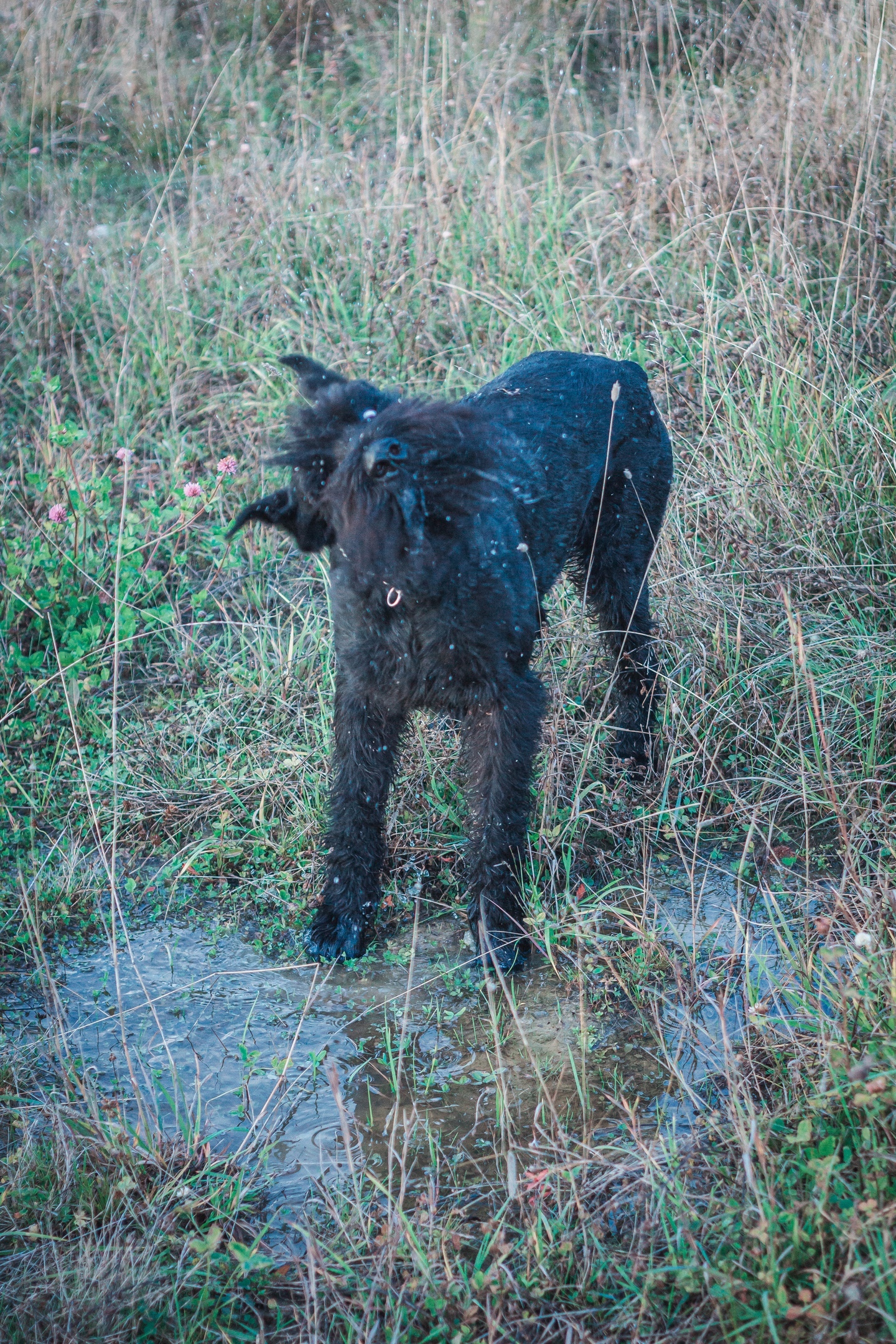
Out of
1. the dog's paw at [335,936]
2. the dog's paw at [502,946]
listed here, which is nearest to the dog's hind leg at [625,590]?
the dog's paw at [502,946]

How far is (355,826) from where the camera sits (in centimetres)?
302

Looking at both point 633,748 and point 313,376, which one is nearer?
point 313,376

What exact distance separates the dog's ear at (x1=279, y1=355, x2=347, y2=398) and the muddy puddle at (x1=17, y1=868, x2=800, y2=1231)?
4.43 feet

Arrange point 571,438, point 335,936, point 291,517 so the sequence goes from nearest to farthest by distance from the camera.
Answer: point 291,517
point 335,936
point 571,438

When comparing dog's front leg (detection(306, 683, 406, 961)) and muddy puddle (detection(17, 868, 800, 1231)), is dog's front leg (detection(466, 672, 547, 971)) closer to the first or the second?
muddy puddle (detection(17, 868, 800, 1231))

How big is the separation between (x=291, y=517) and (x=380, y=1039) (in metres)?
1.29

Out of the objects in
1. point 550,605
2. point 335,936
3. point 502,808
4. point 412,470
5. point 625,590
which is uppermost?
point 412,470

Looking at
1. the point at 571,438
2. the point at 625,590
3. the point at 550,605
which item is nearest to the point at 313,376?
the point at 571,438

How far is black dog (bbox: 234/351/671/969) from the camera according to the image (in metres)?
2.37

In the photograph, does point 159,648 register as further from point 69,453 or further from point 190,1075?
point 190,1075

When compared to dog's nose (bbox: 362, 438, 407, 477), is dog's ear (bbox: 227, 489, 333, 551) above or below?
below

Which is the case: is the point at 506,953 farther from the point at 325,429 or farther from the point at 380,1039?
the point at 325,429

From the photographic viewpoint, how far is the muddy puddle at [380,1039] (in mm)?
2383

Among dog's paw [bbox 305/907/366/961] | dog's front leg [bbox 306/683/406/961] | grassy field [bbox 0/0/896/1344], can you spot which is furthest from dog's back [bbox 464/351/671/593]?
dog's paw [bbox 305/907/366/961]
